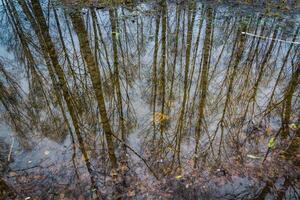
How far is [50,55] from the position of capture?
5434 mm

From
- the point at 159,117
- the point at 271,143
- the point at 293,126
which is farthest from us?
the point at 159,117

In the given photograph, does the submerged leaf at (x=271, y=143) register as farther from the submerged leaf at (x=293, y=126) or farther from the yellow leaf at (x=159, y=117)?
the yellow leaf at (x=159, y=117)

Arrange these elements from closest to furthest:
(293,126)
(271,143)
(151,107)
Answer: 1. (271,143)
2. (293,126)
3. (151,107)

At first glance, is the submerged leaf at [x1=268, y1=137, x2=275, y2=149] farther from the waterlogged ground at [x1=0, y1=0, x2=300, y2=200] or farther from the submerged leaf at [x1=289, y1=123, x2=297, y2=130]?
the submerged leaf at [x1=289, y1=123, x2=297, y2=130]

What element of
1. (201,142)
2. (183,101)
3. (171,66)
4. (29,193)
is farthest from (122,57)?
(29,193)

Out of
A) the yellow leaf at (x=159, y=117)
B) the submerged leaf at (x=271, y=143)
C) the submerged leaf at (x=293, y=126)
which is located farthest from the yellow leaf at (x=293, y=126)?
the yellow leaf at (x=159, y=117)

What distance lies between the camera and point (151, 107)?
415 cm

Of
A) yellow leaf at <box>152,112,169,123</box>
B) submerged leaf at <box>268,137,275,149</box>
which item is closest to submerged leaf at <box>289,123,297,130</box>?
submerged leaf at <box>268,137,275,149</box>

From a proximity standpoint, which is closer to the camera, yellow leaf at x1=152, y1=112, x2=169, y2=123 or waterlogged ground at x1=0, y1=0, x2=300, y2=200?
waterlogged ground at x1=0, y1=0, x2=300, y2=200

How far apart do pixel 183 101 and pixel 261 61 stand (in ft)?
6.65

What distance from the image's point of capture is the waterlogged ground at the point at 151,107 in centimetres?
311

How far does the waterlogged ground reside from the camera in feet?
10.2

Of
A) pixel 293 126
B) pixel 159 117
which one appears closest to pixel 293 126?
pixel 293 126

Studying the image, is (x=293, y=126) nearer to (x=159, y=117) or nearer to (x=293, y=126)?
(x=293, y=126)
